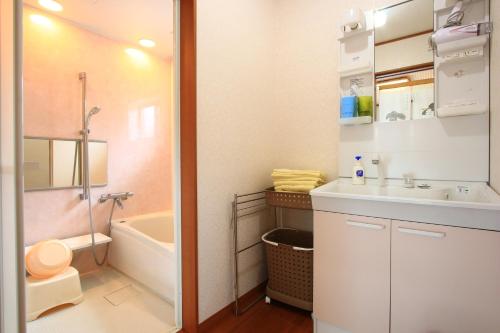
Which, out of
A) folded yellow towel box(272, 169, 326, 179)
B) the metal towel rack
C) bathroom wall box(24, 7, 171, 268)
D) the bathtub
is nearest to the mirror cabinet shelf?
folded yellow towel box(272, 169, 326, 179)

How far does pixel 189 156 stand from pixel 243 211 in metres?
0.64

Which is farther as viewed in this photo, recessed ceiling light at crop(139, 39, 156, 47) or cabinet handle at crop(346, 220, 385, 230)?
recessed ceiling light at crop(139, 39, 156, 47)

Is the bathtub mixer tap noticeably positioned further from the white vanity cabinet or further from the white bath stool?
the white vanity cabinet

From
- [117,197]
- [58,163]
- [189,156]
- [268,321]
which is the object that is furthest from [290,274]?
[58,163]

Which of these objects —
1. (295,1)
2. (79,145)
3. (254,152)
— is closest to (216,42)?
(254,152)

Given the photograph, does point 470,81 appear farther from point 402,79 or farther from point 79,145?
point 79,145

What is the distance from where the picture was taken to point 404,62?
1.63 metres

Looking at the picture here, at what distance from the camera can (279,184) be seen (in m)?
1.86

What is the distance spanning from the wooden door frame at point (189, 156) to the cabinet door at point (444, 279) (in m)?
1.08

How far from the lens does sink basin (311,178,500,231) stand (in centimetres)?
102

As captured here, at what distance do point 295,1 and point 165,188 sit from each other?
7.93 ft

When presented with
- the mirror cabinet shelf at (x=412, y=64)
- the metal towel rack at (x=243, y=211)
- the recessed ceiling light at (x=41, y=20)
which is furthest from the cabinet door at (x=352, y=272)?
the recessed ceiling light at (x=41, y=20)

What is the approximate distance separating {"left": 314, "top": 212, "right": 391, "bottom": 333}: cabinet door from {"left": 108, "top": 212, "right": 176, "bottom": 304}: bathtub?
3.04 ft

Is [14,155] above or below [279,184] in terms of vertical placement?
above
